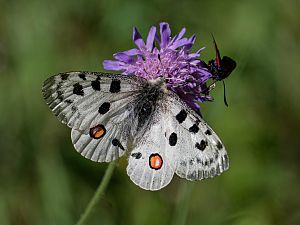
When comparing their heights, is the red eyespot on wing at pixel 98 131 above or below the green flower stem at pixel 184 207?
above

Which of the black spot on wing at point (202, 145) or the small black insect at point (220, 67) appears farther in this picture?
the small black insect at point (220, 67)

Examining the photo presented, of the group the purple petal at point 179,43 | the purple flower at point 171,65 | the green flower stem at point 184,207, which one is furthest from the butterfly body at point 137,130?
the green flower stem at point 184,207

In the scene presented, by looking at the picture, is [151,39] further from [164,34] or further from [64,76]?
[64,76]

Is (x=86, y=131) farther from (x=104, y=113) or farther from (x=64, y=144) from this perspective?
(x=64, y=144)

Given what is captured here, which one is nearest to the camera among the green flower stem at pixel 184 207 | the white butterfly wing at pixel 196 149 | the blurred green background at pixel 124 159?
the white butterfly wing at pixel 196 149

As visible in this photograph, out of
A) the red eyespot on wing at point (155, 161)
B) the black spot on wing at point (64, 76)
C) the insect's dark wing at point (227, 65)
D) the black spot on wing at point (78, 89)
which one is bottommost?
the red eyespot on wing at point (155, 161)

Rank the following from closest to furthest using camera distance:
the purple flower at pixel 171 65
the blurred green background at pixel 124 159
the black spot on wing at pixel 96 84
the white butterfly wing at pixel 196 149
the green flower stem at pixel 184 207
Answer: the white butterfly wing at pixel 196 149 < the black spot on wing at pixel 96 84 < the purple flower at pixel 171 65 < the green flower stem at pixel 184 207 < the blurred green background at pixel 124 159

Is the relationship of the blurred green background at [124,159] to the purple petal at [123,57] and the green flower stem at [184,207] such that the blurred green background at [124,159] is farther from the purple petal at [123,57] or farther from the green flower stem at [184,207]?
the purple petal at [123,57]

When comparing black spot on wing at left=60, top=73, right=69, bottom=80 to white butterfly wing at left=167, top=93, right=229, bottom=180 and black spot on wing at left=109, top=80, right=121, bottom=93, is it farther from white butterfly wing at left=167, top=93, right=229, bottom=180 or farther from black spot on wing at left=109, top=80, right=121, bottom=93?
white butterfly wing at left=167, top=93, right=229, bottom=180

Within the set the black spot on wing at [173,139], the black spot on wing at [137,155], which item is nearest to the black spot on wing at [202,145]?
the black spot on wing at [173,139]
